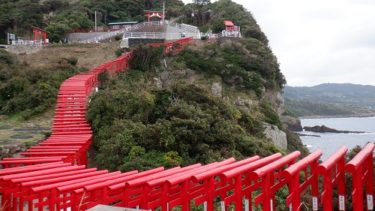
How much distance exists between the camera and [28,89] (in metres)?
21.3

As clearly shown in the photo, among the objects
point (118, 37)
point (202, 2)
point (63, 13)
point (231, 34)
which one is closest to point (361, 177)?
point (231, 34)

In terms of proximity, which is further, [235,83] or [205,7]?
[205,7]

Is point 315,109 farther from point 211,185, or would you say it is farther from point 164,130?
point 211,185

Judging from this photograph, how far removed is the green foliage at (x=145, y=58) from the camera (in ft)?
97.1

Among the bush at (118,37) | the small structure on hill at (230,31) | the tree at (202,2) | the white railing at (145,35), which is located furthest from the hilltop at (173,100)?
the tree at (202,2)

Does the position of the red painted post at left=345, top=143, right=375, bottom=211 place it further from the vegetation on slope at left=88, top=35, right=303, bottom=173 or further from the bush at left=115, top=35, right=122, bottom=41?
the bush at left=115, top=35, right=122, bottom=41

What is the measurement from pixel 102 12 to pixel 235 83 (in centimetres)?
4162

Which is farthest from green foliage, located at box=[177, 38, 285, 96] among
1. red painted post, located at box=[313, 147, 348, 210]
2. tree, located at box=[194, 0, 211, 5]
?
red painted post, located at box=[313, 147, 348, 210]

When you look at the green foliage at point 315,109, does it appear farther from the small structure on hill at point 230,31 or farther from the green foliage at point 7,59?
the green foliage at point 7,59

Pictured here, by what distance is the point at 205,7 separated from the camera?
186ft

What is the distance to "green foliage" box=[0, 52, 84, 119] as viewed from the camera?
65.1 ft

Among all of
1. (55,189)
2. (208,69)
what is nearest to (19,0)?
(208,69)

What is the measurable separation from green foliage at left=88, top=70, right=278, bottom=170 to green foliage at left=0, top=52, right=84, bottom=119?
3779 millimetres

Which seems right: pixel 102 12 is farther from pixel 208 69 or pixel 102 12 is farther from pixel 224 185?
pixel 224 185
